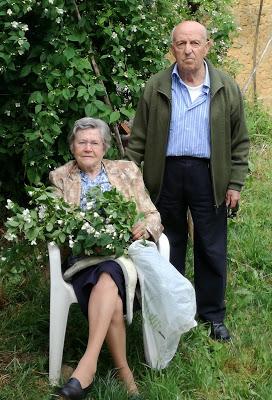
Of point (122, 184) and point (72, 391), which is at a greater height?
point (122, 184)

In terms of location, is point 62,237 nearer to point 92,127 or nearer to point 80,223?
point 80,223

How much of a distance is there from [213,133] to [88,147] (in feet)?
2.12

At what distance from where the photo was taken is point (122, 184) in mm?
3385

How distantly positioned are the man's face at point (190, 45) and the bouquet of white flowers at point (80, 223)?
74 cm

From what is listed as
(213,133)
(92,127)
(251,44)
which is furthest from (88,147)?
(251,44)

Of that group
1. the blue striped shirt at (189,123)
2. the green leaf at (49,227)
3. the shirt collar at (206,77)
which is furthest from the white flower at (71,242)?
the shirt collar at (206,77)

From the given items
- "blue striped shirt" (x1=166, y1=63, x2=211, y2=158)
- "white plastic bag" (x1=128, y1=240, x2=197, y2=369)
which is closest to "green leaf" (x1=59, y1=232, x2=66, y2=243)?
"white plastic bag" (x1=128, y1=240, x2=197, y2=369)

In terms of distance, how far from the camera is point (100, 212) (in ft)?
10.3

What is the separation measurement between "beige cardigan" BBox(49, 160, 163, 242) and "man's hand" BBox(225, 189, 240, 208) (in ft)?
1.39

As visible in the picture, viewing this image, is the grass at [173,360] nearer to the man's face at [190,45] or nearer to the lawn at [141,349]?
the lawn at [141,349]

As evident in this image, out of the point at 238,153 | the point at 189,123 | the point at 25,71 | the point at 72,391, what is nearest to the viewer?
the point at 72,391

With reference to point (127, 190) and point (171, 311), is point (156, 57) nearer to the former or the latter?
point (127, 190)

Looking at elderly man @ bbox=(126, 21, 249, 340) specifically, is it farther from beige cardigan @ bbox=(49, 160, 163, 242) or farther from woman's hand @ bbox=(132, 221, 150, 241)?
woman's hand @ bbox=(132, 221, 150, 241)

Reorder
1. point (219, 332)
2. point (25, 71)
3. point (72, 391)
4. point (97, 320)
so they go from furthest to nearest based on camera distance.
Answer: point (25, 71) < point (219, 332) < point (97, 320) < point (72, 391)
